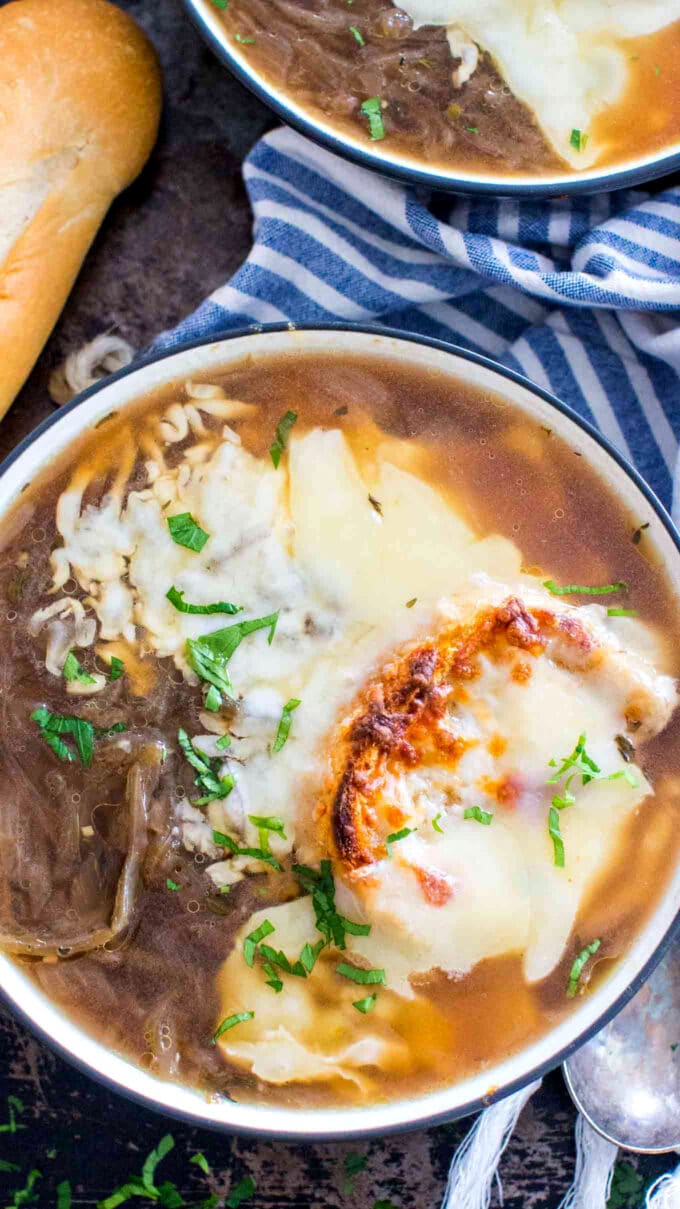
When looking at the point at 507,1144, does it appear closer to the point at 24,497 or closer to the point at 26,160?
the point at 24,497

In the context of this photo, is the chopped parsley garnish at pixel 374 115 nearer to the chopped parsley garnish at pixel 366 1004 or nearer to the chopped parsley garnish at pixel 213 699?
the chopped parsley garnish at pixel 213 699

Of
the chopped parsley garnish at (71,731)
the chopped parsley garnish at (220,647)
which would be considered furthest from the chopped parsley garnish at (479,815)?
the chopped parsley garnish at (71,731)

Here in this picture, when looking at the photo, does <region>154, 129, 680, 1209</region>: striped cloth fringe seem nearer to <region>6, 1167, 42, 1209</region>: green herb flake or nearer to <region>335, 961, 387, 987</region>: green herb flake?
<region>335, 961, 387, 987</region>: green herb flake

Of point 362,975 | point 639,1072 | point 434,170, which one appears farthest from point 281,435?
point 639,1072

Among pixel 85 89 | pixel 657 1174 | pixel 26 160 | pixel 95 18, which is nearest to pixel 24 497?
pixel 26 160

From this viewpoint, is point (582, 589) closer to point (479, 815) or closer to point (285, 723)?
point (479, 815)

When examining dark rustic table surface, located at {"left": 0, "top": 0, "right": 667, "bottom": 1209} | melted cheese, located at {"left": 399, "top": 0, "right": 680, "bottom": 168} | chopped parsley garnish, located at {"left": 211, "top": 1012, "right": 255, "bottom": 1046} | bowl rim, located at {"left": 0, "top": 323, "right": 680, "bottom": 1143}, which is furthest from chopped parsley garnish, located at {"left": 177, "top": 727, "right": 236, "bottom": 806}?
melted cheese, located at {"left": 399, "top": 0, "right": 680, "bottom": 168}
